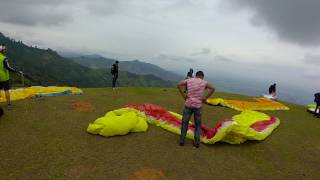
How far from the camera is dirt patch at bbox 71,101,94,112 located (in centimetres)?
2162

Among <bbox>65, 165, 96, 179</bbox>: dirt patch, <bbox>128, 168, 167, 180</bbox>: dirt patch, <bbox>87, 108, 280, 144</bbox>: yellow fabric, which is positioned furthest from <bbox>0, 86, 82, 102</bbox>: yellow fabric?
<bbox>128, 168, 167, 180</bbox>: dirt patch

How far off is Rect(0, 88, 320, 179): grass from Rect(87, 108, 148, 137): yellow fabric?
36 centimetres

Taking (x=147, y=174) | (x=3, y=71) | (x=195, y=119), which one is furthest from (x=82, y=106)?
(x=147, y=174)

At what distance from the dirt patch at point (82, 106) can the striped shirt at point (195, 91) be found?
897cm

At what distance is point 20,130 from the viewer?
16.3 m

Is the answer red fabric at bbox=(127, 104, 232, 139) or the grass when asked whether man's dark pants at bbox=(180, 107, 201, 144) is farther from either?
red fabric at bbox=(127, 104, 232, 139)

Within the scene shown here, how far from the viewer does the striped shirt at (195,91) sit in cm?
1516

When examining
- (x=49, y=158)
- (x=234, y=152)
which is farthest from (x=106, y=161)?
(x=234, y=152)

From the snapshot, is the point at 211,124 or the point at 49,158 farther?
the point at 211,124

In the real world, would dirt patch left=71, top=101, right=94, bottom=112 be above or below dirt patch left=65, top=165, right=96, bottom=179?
above

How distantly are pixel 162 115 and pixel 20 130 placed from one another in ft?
26.2

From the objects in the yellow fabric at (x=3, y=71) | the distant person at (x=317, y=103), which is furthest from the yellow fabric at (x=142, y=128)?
the distant person at (x=317, y=103)

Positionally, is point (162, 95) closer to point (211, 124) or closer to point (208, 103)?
point (208, 103)

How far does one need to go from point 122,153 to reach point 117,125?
2.41m
